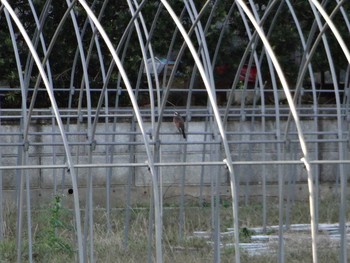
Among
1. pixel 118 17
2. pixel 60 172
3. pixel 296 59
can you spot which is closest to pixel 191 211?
pixel 60 172

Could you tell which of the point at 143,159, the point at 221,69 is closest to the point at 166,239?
the point at 143,159

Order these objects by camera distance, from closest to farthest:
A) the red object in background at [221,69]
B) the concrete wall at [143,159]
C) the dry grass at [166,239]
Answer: the dry grass at [166,239] → the concrete wall at [143,159] → the red object in background at [221,69]

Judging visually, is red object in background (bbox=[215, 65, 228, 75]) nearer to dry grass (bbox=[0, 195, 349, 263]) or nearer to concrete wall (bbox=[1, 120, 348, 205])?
concrete wall (bbox=[1, 120, 348, 205])

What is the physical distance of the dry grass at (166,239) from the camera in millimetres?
8695

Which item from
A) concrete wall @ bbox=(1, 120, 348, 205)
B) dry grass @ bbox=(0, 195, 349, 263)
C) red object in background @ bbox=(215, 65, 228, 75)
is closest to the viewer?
dry grass @ bbox=(0, 195, 349, 263)

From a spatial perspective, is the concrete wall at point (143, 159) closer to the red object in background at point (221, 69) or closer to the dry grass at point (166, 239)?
the dry grass at point (166, 239)

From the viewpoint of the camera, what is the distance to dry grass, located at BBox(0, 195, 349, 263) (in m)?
8.70

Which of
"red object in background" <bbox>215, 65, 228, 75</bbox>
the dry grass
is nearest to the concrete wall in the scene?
the dry grass

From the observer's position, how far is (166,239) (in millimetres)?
9500

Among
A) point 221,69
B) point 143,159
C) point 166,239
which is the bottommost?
point 166,239

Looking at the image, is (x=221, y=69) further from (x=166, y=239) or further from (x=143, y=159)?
(x=166, y=239)

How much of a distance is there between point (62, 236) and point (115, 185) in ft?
8.10

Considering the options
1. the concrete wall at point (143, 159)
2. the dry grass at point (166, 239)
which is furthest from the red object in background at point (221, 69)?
the dry grass at point (166, 239)

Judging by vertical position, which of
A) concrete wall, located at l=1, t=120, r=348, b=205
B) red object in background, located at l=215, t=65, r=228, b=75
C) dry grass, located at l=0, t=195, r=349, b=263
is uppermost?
red object in background, located at l=215, t=65, r=228, b=75
